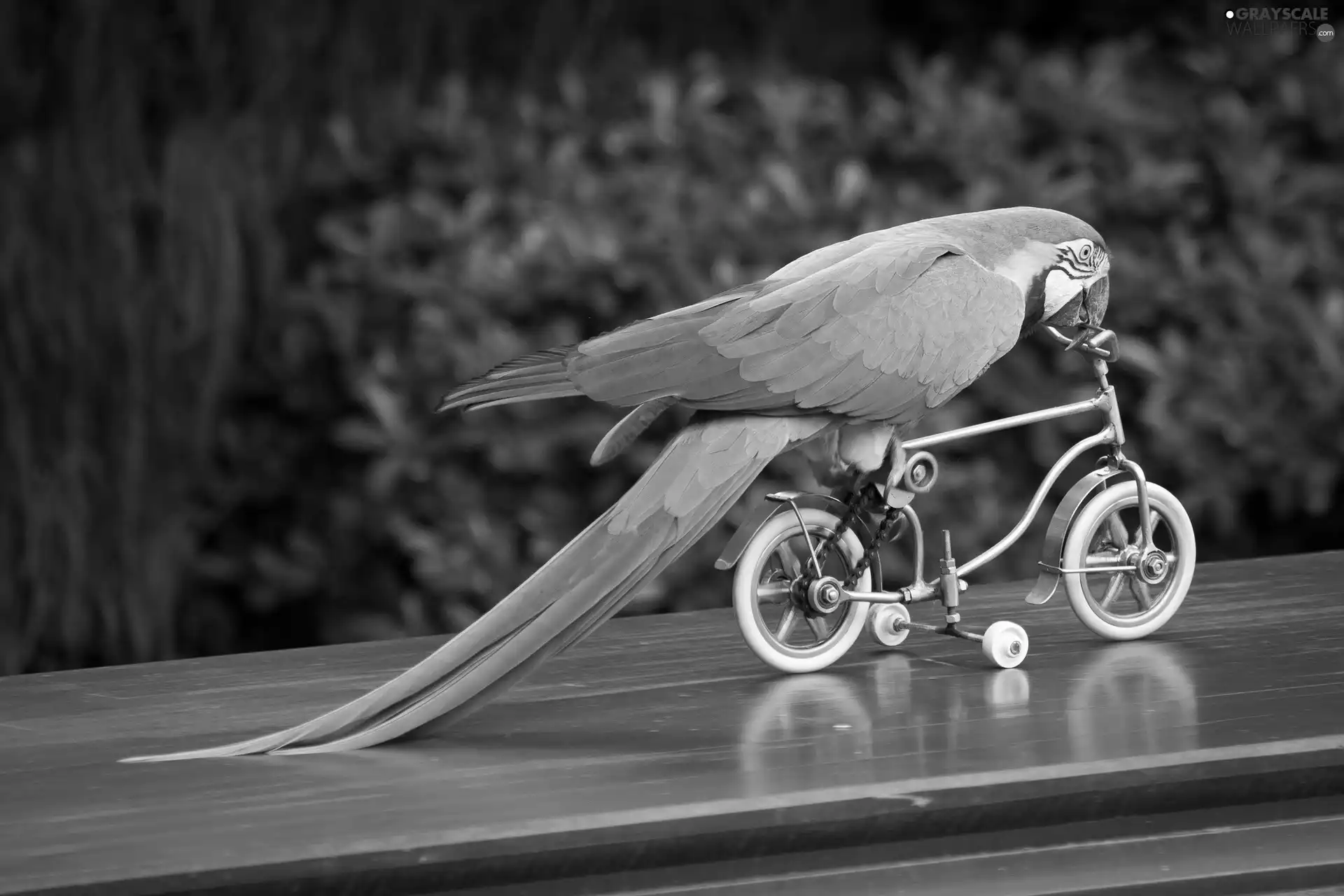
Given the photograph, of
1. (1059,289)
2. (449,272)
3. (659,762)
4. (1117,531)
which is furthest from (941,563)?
(449,272)

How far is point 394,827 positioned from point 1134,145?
267 cm

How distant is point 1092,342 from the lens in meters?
1.91

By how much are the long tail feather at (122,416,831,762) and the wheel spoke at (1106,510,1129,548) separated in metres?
0.56

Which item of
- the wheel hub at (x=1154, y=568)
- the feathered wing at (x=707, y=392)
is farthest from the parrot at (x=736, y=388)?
the wheel hub at (x=1154, y=568)

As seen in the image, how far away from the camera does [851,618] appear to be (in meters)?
1.88

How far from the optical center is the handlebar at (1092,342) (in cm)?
191

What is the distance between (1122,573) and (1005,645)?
22cm

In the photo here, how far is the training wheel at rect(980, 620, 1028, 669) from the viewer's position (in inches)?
73.0

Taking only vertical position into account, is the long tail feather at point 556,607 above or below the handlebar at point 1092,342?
below

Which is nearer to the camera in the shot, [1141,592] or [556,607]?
[556,607]

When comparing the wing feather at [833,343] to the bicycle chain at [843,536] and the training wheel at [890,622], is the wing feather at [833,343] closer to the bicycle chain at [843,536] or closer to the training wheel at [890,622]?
the bicycle chain at [843,536]

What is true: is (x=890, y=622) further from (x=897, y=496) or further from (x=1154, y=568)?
(x=1154, y=568)

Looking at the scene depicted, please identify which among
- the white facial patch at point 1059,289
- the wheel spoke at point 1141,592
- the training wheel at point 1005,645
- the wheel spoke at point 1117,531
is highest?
the white facial patch at point 1059,289

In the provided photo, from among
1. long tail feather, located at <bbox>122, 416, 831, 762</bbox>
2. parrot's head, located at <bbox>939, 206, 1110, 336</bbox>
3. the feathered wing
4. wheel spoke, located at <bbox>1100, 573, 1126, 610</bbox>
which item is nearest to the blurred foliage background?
wheel spoke, located at <bbox>1100, 573, 1126, 610</bbox>
